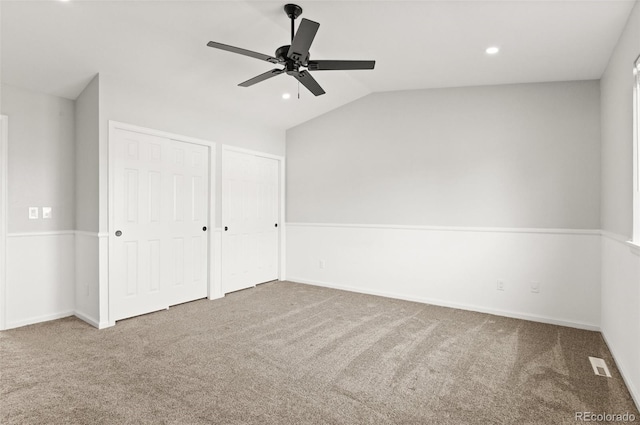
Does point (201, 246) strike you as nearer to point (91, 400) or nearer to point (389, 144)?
point (91, 400)

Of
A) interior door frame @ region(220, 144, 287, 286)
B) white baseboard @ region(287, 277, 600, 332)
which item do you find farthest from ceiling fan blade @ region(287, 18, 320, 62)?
white baseboard @ region(287, 277, 600, 332)

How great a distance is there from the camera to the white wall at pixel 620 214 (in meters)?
2.27

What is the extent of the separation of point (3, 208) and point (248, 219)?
266cm

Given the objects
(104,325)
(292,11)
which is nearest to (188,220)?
(104,325)

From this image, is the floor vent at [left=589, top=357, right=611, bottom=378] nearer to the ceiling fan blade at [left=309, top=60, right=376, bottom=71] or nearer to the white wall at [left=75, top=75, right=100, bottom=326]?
the ceiling fan blade at [left=309, top=60, right=376, bottom=71]

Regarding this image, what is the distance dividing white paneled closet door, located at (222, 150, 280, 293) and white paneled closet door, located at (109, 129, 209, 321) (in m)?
0.35

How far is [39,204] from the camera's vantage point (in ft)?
11.7

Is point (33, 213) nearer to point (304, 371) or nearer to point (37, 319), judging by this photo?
point (37, 319)

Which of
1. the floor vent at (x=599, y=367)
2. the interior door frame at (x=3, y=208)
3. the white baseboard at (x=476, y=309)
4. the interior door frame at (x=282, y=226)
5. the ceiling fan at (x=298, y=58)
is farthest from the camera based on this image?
the interior door frame at (x=282, y=226)

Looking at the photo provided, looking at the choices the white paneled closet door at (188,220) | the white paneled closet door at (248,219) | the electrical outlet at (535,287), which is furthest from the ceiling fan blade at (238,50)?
the electrical outlet at (535,287)

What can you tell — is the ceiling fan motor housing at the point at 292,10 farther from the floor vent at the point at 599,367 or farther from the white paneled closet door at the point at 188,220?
the floor vent at the point at 599,367

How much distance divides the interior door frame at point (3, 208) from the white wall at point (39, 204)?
0.03 m

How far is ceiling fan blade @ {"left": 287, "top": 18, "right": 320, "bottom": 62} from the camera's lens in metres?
2.18

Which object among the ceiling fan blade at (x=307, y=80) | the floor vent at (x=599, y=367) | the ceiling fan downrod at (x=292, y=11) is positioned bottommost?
the floor vent at (x=599, y=367)
